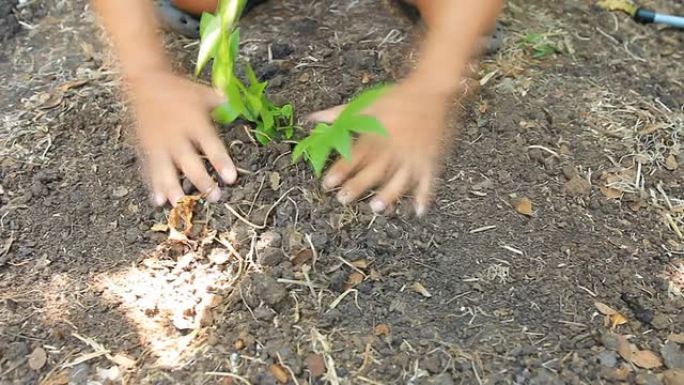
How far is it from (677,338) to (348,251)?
0.50 meters

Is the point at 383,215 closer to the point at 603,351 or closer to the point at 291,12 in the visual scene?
the point at 603,351

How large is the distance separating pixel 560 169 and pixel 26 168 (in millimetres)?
929

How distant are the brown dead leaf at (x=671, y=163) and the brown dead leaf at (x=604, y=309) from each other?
402mm

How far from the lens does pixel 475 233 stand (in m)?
1.38

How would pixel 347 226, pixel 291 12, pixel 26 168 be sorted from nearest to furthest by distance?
pixel 347 226
pixel 26 168
pixel 291 12

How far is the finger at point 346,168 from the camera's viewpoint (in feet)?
4.55

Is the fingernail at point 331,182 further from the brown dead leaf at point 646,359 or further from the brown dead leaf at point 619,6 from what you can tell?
the brown dead leaf at point 619,6

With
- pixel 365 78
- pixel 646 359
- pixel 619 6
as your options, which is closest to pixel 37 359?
pixel 365 78

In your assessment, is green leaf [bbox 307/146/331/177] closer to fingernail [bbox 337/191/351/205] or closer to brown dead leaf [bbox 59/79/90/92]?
fingernail [bbox 337/191/351/205]

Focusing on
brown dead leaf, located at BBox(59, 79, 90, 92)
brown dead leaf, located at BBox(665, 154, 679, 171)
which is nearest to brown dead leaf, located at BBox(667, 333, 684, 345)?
brown dead leaf, located at BBox(665, 154, 679, 171)

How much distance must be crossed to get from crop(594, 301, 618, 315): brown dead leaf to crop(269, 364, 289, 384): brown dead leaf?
0.48m

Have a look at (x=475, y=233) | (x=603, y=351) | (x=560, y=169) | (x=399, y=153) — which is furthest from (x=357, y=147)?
(x=603, y=351)

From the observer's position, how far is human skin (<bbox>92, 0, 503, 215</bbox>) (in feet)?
4.54

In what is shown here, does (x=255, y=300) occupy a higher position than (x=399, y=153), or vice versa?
(x=399, y=153)
